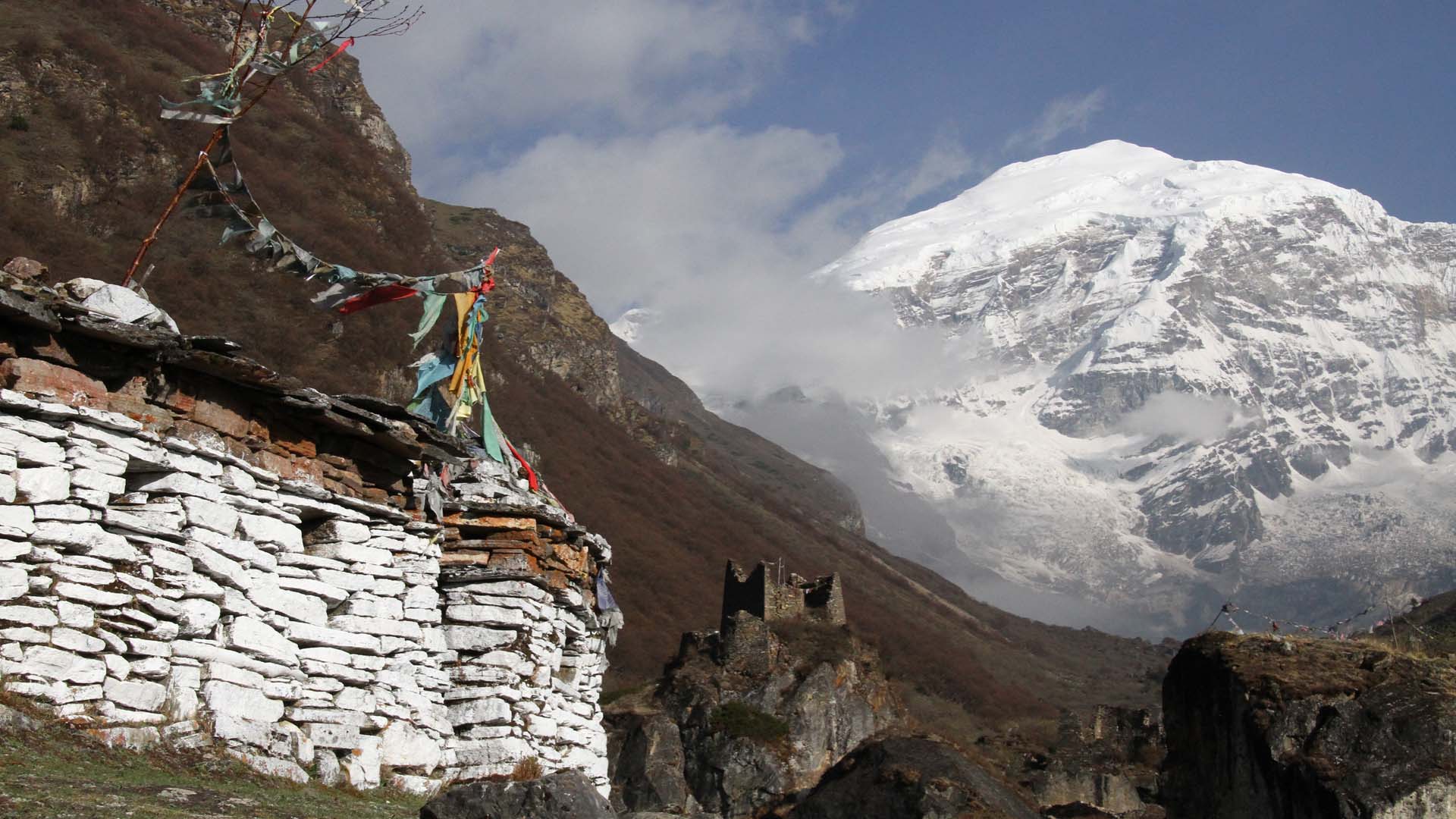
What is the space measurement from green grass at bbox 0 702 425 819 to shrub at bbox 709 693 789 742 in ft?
130

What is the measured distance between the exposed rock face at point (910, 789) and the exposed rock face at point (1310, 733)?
2663mm

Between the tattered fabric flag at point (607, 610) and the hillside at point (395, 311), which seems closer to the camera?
the tattered fabric flag at point (607, 610)

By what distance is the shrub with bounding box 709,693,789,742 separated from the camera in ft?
161

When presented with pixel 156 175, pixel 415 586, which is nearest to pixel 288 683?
pixel 415 586

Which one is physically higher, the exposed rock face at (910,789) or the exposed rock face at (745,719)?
the exposed rock face at (745,719)

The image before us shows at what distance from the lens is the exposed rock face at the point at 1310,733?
52.3 ft

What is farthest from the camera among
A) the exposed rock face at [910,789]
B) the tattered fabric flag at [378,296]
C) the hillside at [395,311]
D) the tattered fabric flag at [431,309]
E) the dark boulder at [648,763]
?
the hillside at [395,311]

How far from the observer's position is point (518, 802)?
8328 millimetres

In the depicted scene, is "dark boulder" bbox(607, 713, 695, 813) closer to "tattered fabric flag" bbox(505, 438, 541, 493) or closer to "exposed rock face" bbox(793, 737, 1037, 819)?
"exposed rock face" bbox(793, 737, 1037, 819)

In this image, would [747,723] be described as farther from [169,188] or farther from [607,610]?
[169,188]

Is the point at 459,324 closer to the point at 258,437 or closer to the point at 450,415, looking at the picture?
the point at 450,415

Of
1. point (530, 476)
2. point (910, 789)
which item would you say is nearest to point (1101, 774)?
point (910, 789)

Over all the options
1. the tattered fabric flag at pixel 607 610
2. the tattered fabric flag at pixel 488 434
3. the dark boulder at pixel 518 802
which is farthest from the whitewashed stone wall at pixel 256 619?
the tattered fabric flag at pixel 488 434

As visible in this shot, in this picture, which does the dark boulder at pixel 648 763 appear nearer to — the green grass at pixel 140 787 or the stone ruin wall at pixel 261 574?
the stone ruin wall at pixel 261 574
